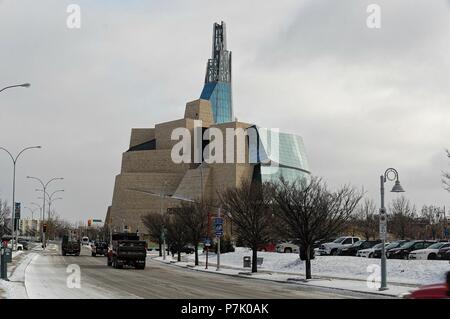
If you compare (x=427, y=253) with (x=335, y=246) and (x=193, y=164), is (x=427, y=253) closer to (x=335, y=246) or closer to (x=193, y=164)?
(x=335, y=246)

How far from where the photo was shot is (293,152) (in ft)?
514

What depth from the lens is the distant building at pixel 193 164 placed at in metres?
144

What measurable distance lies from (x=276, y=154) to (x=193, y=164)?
25.8m

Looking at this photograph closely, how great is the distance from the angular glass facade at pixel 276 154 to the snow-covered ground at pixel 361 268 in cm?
8653

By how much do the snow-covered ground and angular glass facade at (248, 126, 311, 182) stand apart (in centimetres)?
8653

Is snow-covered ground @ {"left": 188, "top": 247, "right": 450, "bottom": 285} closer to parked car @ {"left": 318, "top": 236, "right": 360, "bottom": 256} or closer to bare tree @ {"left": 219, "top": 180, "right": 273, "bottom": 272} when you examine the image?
bare tree @ {"left": 219, "top": 180, "right": 273, "bottom": 272}

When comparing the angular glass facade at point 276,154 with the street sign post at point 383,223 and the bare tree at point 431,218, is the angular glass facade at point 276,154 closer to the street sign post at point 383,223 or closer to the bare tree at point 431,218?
the bare tree at point 431,218

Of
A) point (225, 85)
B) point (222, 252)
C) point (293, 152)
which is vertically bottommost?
point (222, 252)

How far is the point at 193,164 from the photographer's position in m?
164

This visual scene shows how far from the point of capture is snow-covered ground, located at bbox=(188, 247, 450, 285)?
32.2 m

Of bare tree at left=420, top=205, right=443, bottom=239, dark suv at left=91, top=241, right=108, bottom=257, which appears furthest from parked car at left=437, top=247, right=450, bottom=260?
bare tree at left=420, top=205, right=443, bottom=239
